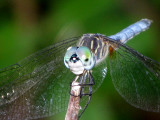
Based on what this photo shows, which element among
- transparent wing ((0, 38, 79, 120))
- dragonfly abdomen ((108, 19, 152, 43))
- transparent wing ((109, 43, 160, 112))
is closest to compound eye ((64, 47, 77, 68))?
transparent wing ((0, 38, 79, 120))

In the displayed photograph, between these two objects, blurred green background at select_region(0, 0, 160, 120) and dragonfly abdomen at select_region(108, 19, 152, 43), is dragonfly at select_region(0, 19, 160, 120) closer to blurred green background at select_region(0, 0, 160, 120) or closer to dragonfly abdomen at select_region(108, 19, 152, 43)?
dragonfly abdomen at select_region(108, 19, 152, 43)

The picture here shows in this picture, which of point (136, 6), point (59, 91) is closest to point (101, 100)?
point (59, 91)

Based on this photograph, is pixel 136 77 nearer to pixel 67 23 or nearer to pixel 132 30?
pixel 132 30

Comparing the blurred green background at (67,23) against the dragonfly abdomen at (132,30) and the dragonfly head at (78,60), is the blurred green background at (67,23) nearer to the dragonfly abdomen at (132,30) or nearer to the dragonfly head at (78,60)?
the dragonfly abdomen at (132,30)

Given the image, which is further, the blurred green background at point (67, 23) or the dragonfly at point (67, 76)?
the blurred green background at point (67, 23)

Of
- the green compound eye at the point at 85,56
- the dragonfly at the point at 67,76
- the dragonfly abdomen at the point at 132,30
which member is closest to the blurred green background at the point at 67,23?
the dragonfly abdomen at the point at 132,30

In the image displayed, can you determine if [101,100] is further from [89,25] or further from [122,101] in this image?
[89,25]

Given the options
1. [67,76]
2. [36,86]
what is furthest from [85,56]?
[36,86]

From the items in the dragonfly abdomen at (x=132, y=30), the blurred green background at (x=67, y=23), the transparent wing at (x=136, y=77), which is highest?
the blurred green background at (x=67, y=23)
